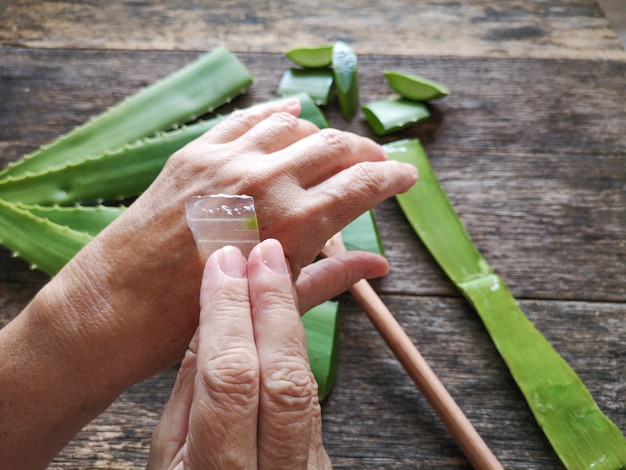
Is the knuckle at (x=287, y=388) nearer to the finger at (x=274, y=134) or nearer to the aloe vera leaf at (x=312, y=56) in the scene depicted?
the finger at (x=274, y=134)

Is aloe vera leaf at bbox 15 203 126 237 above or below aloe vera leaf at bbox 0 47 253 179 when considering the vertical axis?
below

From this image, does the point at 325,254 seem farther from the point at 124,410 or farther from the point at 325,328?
the point at 124,410

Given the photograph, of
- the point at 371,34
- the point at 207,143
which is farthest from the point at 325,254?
the point at 371,34

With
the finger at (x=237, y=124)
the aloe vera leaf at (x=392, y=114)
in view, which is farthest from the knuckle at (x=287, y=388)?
the aloe vera leaf at (x=392, y=114)

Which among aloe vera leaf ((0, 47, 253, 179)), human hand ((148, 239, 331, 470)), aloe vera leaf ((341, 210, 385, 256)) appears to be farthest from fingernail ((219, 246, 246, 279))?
aloe vera leaf ((0, 47, 253, 179))

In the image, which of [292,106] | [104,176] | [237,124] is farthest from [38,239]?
[292,106]

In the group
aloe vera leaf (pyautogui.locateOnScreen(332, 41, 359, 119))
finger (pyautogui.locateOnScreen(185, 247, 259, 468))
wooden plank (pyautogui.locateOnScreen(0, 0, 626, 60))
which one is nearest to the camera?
finger (pyautogui.locateOnScreen(185, 247, 259, 468))

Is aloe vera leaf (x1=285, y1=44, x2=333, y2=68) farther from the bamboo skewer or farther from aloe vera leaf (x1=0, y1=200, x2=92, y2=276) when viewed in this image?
aloe vera leaf (x1=0, y1=200, x2=92, y2=276)
